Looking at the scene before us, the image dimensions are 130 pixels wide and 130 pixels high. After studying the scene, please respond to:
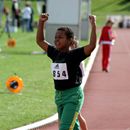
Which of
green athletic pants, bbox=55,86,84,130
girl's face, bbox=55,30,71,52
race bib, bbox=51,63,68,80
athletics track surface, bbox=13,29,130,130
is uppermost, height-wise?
girl's face, bbox=55,30,71,52

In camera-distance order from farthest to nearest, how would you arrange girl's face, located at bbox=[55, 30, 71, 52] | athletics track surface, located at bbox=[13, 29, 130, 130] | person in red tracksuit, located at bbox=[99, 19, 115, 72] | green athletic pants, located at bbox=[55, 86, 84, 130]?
person in red tracksuit, located at bbox=[99, 19, 115, 72] < athletics track surface, located at bbox=[13, 29, 130, 130] < girl's face, located at bbox=[55, 30, 71, 52] < green athletic pants, located at bbox=[55, 86, 84, 130]

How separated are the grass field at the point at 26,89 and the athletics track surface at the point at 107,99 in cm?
65

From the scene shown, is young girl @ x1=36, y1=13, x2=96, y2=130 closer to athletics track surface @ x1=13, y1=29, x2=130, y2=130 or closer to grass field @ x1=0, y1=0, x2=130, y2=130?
grass field @ x1=0, y1=0, x2=130, y2=130

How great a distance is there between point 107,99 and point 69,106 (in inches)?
246

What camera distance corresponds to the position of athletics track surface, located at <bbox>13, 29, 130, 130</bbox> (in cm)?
1092

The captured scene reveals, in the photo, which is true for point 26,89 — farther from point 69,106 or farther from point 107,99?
point 69,106

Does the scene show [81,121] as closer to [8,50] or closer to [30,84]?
[30,84]

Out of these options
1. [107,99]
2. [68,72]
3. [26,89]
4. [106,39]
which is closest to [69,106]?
[68,72]

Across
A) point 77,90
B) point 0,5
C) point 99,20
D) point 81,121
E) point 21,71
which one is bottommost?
point 99,20

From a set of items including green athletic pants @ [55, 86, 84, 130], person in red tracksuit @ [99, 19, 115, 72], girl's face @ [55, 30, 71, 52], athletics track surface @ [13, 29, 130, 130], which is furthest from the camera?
person in red tracksuit @ [99, 19, 115, 72]

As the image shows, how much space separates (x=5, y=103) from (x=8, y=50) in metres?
15.1

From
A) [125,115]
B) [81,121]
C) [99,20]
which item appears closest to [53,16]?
[125,115]

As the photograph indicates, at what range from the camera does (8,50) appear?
27297 millimetres

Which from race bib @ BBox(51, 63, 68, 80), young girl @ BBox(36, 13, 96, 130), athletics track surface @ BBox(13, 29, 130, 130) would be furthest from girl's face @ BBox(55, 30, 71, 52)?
athletics track surface @ BBox(13, 29, 130, 130)
